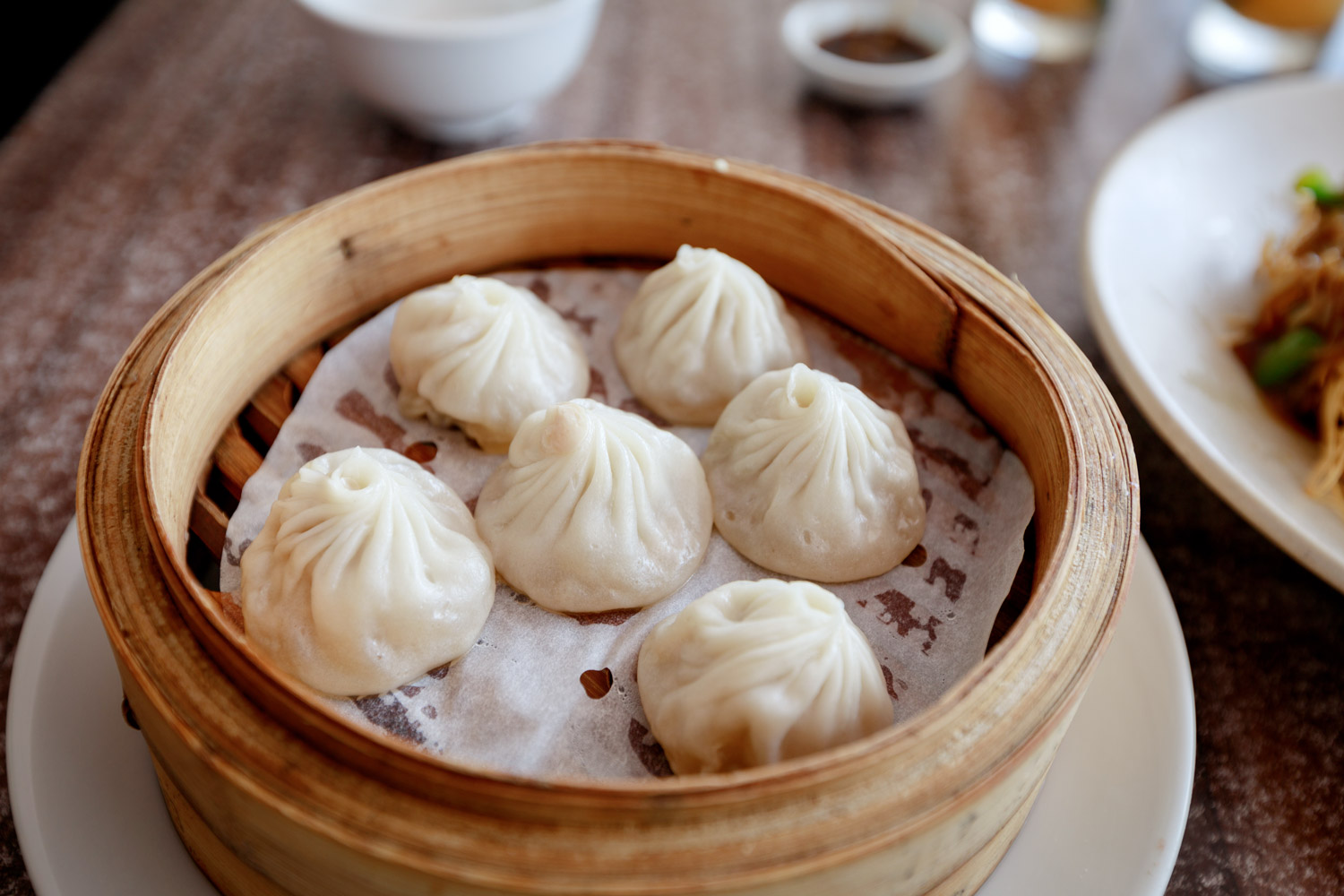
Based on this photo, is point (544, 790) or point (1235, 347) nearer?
point (544, 790)

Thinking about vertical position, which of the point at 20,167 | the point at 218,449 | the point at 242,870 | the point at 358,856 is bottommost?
the point at 20,167

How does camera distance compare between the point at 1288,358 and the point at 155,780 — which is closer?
the point at 155,780

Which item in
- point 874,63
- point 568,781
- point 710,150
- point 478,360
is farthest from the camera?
point 874,63

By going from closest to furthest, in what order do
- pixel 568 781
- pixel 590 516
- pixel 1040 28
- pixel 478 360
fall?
1. pixel 568 781
2. pixel 590 516
3. pixel 478 360
4. pixel 1040 28

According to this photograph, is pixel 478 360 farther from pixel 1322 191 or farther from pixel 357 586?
pixel 1322 191

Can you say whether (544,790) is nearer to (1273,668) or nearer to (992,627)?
(992,627)

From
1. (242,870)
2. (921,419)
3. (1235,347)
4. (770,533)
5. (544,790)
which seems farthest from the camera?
(1235,347)

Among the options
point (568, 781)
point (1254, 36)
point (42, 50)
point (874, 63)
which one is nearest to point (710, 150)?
point (874, 63)

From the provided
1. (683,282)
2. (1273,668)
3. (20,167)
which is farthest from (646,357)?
(20,167)
